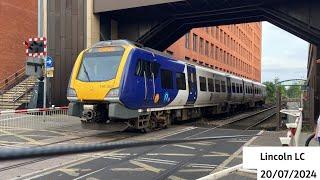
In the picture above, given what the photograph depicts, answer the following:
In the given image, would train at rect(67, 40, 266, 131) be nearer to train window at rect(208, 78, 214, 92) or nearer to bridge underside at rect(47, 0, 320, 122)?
train window at rect(208, 78, 214, 92)

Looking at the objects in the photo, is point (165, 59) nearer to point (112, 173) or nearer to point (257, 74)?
point (112, 173)

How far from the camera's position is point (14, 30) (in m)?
38.3

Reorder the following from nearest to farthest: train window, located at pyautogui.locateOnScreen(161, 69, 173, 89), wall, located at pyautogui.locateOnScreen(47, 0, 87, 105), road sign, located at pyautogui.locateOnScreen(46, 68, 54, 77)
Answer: train window, located at pyautogui.locateOnScreen(161, 69, 173, 89)
road sign, located at pyautogui.locateOnScreen(46, 68, 54, 77)
wall, located at pyautogui.locateOnScreen(47, 0, 87, 105)

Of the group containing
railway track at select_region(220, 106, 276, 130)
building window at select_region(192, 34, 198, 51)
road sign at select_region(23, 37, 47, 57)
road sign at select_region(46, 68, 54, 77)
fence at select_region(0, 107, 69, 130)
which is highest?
building window at select_region(192, 34, 198, 51)

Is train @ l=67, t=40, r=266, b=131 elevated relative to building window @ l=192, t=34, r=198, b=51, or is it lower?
lower

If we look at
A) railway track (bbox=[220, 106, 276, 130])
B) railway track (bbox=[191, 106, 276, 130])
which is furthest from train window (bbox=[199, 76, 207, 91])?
railway track (bbox=[220, 106, 276, 130])

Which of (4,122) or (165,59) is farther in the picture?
(165,59)

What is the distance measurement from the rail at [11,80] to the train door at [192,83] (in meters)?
16.0

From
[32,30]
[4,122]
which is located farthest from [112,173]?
[32,30]

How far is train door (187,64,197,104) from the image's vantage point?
22.9 m

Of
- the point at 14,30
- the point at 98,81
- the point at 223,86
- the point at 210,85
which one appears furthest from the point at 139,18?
the point at 98,81

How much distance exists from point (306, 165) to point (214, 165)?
554cm

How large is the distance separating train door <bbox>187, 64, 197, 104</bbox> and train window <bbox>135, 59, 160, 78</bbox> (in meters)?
4.68

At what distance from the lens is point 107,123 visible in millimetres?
16188
